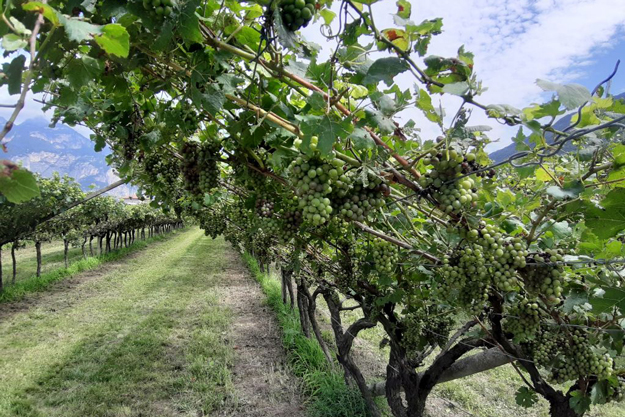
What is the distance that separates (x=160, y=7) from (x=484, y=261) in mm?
1668

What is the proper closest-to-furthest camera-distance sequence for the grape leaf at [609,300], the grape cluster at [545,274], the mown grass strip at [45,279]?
the grape leaf at [609,300] → the grape cluster at [545,274] → the mown grass strip at [45,279]

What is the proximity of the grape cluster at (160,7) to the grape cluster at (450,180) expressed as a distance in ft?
3.33

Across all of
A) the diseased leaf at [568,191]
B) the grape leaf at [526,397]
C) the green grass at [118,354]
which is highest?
the diseased leaf at [568,191]

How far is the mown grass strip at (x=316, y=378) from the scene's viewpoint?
5527mm

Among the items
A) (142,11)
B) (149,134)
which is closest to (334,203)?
(142,11)

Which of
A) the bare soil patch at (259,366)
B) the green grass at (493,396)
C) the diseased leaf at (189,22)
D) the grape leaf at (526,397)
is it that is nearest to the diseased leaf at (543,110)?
the diseased leaf at (189,22)

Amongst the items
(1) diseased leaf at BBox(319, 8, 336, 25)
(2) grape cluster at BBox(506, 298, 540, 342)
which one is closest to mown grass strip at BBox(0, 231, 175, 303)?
(1) diseased leaf at BBox(319, 8, 336, 25)

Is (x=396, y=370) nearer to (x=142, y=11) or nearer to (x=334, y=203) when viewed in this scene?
(x=334, y=203)

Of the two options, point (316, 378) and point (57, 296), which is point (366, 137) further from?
point (57, 296)

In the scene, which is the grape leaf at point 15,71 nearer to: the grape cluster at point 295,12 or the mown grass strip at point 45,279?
the grape cluster at point 295,12

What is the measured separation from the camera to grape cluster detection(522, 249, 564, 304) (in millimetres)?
1550

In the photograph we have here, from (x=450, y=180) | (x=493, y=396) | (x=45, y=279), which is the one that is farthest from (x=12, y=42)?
(x=45, y=279)

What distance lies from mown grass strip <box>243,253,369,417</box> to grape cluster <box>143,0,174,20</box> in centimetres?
579

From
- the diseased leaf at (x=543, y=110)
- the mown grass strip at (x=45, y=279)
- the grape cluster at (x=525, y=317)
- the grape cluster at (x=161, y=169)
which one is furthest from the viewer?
the mown grass strip at (x=45, y=279)
